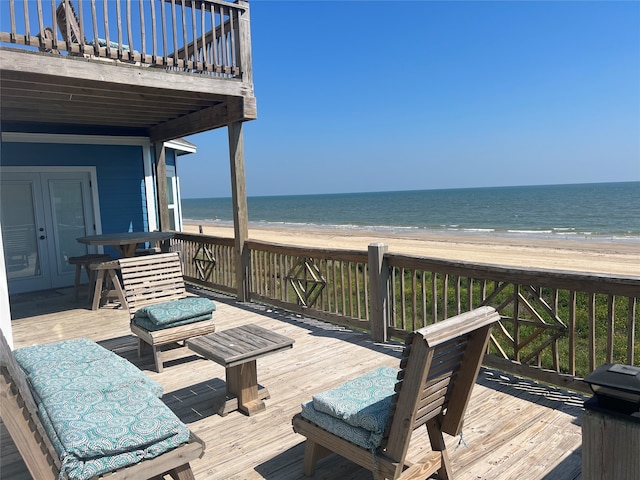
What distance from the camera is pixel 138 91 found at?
5.19 m

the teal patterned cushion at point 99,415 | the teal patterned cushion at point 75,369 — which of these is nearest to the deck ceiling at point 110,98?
the teal patterned cushion at point 75,369

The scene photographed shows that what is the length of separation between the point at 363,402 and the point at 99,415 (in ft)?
3.99

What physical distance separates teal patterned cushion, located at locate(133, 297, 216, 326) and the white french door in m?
4.49

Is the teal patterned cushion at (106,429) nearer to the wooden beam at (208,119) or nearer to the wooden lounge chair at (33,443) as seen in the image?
the wooden lounge chair at (33,443)

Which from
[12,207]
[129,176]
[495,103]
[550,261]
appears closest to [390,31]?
[550,261]

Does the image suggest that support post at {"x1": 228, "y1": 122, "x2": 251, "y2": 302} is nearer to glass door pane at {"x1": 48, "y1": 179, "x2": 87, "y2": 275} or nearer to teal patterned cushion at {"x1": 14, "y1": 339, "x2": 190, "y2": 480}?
glass door pane at {"x1": 48, "y1": 179, "x2": 87, "y2": 275}

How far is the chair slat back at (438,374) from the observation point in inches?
68.4

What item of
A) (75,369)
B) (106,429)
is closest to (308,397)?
(75,369)

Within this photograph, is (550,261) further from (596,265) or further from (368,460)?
(368,460)

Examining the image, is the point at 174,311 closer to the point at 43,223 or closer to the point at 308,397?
the point at 308,397

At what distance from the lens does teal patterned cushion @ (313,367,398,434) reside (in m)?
2.05

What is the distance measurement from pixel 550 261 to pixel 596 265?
1231mm

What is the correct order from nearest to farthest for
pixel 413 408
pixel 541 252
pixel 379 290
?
1. pixel 413 408
2. pixel 379 290
3. pixel 541 252

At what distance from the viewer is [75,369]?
2566 millimetres
